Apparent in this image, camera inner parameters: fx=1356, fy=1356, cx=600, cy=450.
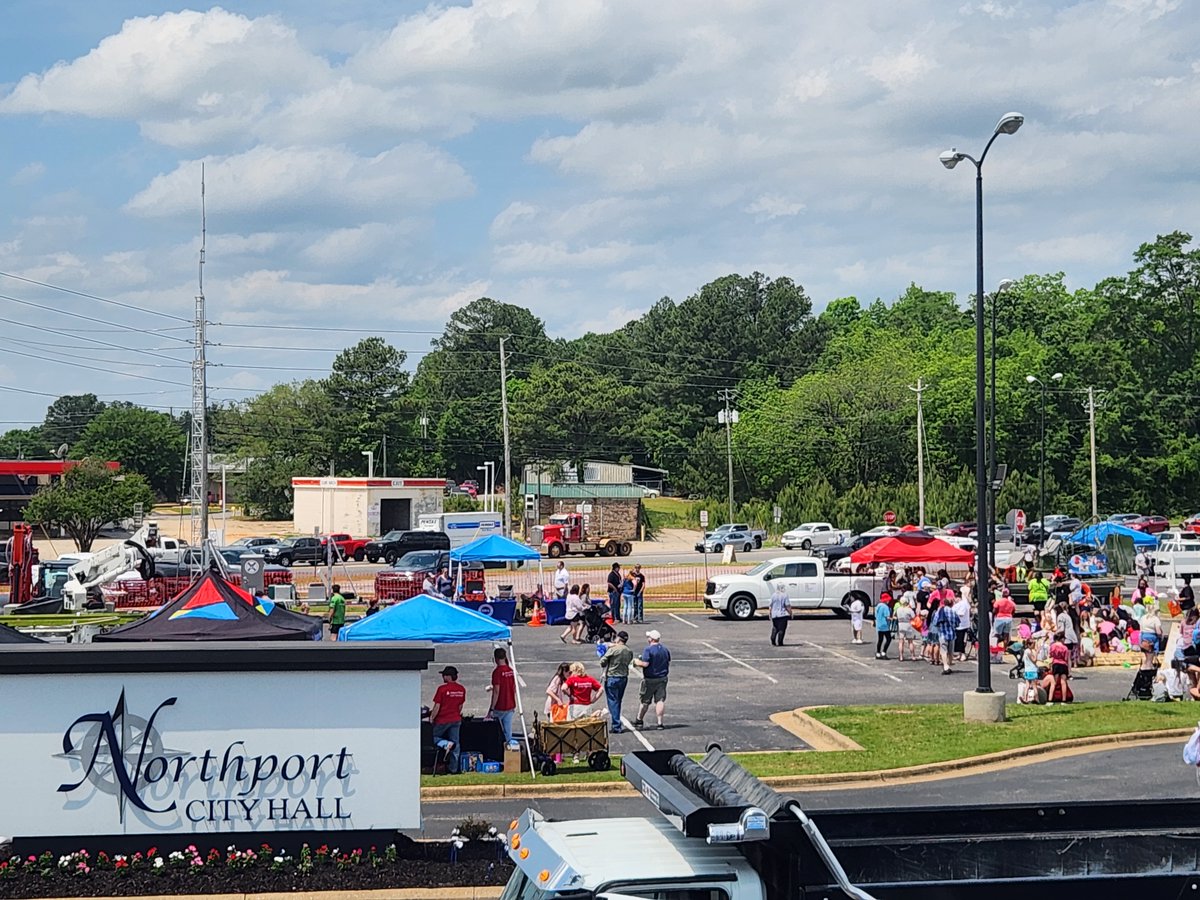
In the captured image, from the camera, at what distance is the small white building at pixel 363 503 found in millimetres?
82375

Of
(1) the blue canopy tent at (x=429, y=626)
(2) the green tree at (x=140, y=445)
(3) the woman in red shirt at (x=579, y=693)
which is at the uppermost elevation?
(2) the green tree at (x=140, y=445)

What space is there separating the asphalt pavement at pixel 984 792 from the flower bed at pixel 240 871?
8.13ft

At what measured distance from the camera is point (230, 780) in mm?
11750

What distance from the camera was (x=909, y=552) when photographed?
113 ft

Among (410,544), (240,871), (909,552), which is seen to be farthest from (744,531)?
(240,871)

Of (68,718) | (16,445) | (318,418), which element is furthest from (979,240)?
(16,445)

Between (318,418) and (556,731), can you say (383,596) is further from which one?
(318,418)

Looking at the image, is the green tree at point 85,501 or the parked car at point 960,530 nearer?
the parked car at point 960,530

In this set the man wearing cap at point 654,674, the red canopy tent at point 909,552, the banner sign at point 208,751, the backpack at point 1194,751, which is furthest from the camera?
the red canopy tent at point 909,552

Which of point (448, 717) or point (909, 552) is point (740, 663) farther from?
point (448, 717)

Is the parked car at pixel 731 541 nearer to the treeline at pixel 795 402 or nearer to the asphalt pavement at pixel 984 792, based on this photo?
the treeline at pixel 795 402

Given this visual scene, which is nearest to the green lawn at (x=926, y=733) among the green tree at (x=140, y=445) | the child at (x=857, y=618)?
the child at (x=857, y=618)

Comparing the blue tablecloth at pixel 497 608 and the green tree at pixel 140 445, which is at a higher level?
the green tree at pixel 140 445

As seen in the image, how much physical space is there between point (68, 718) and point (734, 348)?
4858 inches
